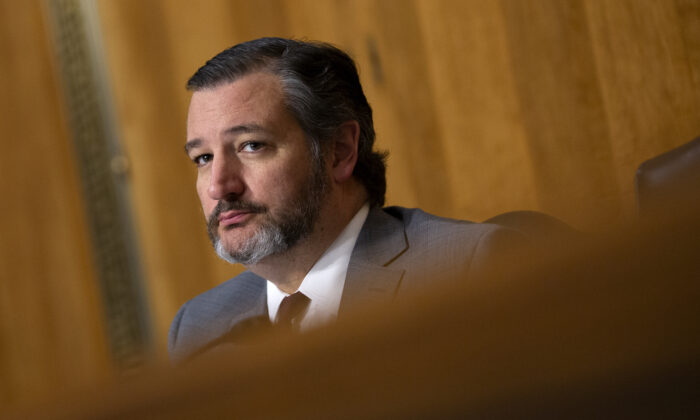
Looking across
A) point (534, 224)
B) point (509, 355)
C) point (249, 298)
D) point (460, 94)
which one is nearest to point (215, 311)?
point (249, 298)

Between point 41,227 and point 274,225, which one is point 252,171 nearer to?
point 274,225

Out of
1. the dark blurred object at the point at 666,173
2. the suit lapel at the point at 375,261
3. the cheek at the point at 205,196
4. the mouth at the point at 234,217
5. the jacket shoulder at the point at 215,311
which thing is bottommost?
the jacket shoulder at the point at 215,311

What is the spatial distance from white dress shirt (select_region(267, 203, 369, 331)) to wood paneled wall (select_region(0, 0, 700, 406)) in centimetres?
34

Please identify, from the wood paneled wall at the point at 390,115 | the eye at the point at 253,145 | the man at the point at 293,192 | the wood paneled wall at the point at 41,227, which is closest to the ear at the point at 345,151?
the man at the point at 293,192

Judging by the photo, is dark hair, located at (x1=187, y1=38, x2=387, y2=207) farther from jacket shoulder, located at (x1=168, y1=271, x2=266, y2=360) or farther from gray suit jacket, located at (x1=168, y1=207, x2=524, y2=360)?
jacket shoulder, located at (x1=168, y1=271, x2=266, y2=360)

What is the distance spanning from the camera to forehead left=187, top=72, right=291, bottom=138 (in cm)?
94

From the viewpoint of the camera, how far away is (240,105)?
0.94 meters

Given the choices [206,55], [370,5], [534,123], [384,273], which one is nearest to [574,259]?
[384,273]

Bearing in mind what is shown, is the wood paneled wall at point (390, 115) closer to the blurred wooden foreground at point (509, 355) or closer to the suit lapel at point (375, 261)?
the suit lapel at point (375, 261)

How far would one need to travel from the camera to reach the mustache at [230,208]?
922 millimetres

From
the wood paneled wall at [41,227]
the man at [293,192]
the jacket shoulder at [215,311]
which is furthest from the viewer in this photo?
the wood paneled wall at [41,227]

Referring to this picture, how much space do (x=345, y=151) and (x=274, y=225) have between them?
0.16 metres

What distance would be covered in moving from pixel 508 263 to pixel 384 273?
2.45ft

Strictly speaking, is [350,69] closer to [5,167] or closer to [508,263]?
[508,263]
